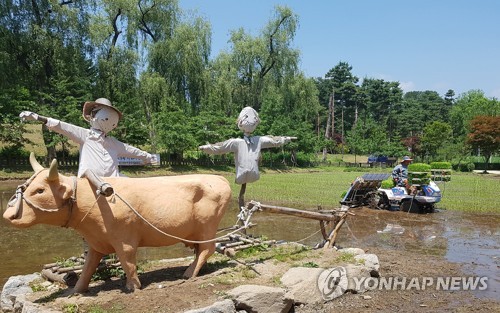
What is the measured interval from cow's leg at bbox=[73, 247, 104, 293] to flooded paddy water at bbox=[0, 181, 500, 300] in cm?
267

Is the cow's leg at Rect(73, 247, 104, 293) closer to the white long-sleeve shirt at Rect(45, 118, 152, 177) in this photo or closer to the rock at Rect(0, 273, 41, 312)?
the rock at Rect(0, 273, 41, 312)

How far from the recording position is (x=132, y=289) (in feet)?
16.9

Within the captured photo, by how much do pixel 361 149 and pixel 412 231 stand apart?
112 ft

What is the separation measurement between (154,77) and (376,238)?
69.4 feet

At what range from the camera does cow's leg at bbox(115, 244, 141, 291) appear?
5.07 m

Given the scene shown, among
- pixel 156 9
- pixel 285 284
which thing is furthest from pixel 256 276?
pixel 156 9

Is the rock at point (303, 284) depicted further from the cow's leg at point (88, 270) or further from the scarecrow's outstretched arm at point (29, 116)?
the scarecrow's outstretched arm at point (29, 116)

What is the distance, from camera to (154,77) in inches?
1096

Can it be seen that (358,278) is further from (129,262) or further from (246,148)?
(129,262)

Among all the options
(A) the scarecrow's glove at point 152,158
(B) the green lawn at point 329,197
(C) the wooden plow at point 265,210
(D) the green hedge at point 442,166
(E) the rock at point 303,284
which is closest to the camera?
(E) the rock at point 303,284

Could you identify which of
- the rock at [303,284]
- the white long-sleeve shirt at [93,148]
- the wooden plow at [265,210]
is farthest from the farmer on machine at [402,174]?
the white long-sleeve shirt at [93,148]

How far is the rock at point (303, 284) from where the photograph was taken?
5.41 metres

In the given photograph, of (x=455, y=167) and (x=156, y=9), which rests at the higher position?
(x=156, y=9)

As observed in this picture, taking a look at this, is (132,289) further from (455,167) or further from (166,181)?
(455,167)
